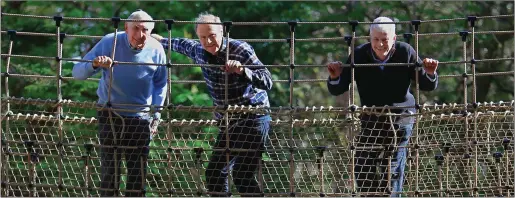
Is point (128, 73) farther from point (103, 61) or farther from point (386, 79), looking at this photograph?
point (386, 79)

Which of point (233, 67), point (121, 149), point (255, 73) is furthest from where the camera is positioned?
point (121, 149)

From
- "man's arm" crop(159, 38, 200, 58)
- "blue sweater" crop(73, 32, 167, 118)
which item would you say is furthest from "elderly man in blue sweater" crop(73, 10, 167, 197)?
"man's arm" crop(159, 38, 200, 58)

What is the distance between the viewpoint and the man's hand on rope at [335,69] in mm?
6352

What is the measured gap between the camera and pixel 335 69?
636 cm

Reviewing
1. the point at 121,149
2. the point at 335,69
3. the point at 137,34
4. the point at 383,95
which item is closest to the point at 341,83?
the point at 335,69

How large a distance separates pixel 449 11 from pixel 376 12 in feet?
2.39

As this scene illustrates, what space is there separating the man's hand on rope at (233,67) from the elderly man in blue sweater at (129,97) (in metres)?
0.50

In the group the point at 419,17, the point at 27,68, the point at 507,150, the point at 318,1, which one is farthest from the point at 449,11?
the point at 507,150

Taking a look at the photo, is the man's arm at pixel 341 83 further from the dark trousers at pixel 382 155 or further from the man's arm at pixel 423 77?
the man's arm at pixel 423 77

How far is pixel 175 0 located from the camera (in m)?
11.7

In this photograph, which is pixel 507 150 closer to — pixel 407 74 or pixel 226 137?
pixel 407 74

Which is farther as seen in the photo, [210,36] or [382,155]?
[382,155]

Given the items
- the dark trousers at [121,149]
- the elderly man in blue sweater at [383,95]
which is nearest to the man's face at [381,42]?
the elderly man in blue sweater at [383,95]

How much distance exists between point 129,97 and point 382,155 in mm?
1348
